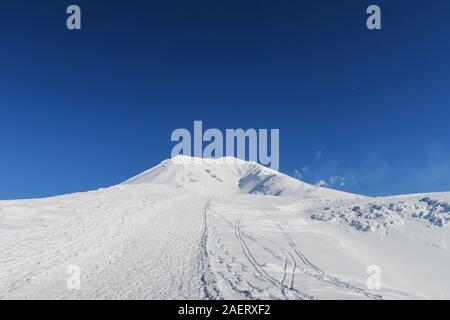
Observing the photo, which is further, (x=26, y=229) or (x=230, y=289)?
(x=26, y=229)

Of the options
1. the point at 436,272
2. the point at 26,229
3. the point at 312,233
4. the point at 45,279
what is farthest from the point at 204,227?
the point at 436,272

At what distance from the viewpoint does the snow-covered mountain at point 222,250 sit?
45.6 feet

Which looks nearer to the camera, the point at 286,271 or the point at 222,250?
the point at 286,271

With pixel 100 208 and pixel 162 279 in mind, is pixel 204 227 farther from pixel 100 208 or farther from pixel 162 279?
pixel 162 279

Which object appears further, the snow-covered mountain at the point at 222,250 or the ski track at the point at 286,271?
the snow-covered mountain at the point at 222,250

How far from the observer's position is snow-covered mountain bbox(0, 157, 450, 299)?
1390cm

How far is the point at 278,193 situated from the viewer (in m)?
195

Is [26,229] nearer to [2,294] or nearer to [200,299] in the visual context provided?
[2,294]

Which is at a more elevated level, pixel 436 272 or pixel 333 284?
pixel 333 284

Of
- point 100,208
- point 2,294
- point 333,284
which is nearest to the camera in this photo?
point 2,294

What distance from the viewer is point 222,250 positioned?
20578 mm

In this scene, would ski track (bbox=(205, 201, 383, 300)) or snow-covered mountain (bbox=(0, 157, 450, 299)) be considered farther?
snow-covered mountain (bbox=(0, 157, 450, 299))
